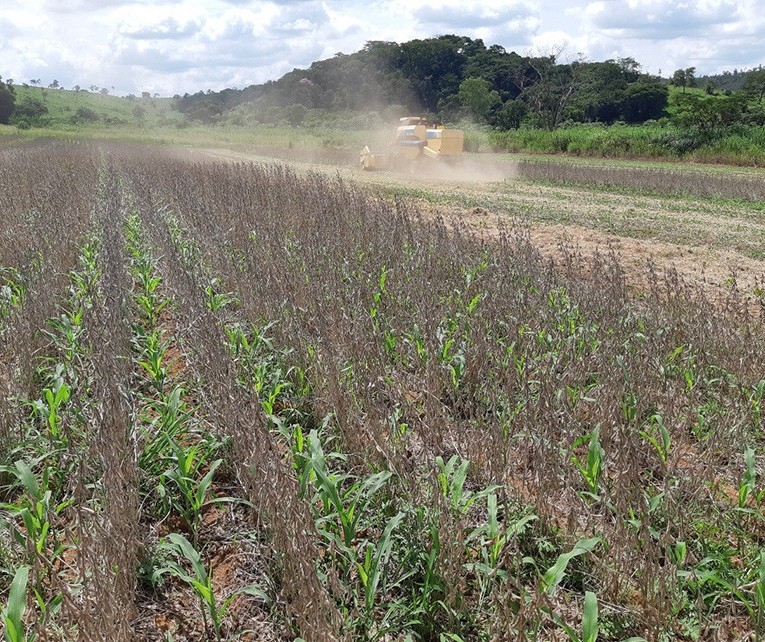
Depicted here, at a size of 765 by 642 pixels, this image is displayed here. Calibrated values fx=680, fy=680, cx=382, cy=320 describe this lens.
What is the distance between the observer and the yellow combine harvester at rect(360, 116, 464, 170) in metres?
20.0

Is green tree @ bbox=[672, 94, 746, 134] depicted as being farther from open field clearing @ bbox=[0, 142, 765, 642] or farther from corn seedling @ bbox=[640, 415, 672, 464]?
corn seedling @ bbox=[640, 415, 672, 464]

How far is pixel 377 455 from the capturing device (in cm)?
324

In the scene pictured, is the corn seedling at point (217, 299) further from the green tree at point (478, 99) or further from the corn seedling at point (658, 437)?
the green tree at point (478, 99)

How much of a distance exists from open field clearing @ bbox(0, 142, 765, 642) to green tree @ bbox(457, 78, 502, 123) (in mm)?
39438

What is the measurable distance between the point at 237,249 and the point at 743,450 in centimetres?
553

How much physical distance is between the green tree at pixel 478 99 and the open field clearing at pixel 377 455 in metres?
39.4

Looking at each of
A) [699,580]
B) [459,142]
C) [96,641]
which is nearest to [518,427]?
[699,580]

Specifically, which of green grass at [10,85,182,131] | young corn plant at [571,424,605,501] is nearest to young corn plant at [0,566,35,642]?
young corn plant at [571,424,605,501]

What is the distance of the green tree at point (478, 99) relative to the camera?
144 ft

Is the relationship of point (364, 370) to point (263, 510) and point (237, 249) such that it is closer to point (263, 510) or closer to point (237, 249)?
point (263, 510)

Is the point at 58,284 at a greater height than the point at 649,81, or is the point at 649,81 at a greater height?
the point at 649,81

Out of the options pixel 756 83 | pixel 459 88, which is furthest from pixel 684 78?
Answer: pixel 459 88

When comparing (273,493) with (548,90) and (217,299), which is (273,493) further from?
(548,90)

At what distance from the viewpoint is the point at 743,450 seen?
349 cm
